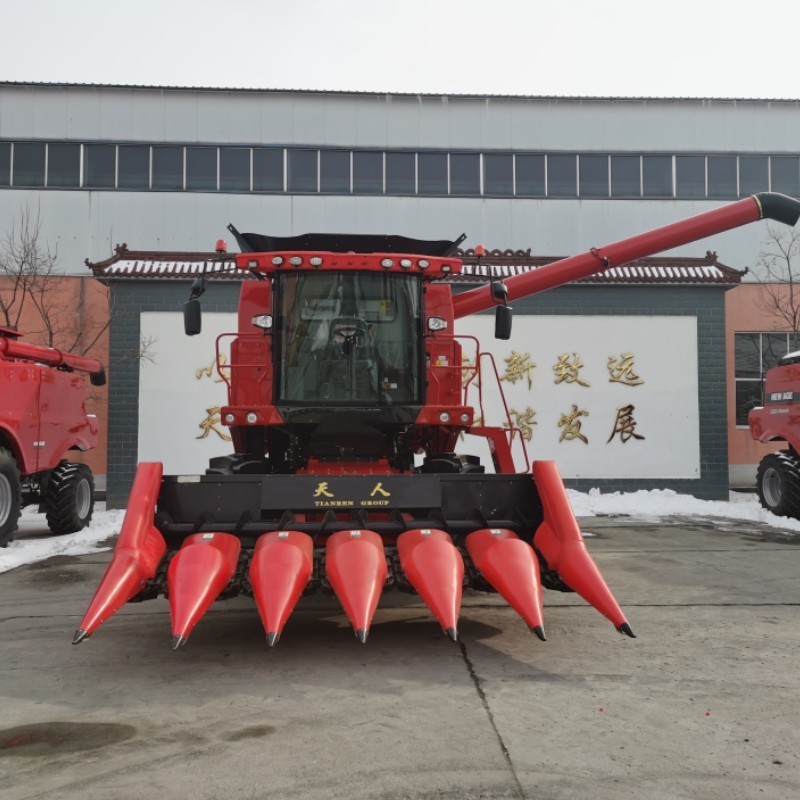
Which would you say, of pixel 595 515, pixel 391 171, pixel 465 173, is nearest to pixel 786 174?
pixel 465 173

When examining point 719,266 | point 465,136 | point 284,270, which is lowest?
point 284,270

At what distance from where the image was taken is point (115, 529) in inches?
467

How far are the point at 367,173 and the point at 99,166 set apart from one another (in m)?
6.59

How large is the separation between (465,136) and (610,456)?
30.2ft

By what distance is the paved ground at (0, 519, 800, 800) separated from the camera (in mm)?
3166

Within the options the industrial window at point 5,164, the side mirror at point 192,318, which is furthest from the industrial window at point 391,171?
the side mirror at point 192,318

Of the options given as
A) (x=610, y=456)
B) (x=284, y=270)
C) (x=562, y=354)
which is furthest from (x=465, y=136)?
(x=284, y=270)

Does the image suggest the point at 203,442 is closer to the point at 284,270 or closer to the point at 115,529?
the point at 115,529

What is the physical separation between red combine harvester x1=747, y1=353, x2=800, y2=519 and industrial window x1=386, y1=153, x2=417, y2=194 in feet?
33.1

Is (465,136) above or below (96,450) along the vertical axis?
above

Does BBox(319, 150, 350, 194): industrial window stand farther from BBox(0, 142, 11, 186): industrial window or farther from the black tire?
the black tire

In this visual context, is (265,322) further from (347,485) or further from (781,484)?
(781,484)

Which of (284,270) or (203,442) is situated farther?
(203,442)

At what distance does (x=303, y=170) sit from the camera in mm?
19203
